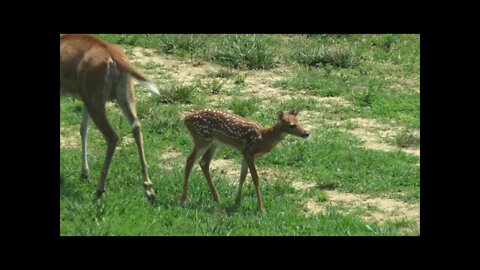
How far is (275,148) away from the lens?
11992 millimetres

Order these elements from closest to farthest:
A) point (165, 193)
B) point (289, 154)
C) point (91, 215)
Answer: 1. point (91, 215)
2. point (165, 193)
3. point (289, 154)

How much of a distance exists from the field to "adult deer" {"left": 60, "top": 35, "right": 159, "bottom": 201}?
0.53 meters

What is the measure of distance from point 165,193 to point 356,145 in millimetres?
3411

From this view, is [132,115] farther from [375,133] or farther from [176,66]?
[176,66]

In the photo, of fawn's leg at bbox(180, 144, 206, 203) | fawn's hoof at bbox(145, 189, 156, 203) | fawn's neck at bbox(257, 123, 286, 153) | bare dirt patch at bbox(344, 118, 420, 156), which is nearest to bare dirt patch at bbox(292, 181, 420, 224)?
fawn's neck at bbox(257, 123, 286, 153)

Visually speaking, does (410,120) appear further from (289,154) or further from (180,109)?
(180,109)

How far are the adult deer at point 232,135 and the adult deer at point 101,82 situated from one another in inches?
25.0

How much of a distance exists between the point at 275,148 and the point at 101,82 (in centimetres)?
310

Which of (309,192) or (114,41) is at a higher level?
(114,41)

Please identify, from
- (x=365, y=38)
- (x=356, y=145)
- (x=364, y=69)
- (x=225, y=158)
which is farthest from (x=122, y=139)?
(x=365, y=38)

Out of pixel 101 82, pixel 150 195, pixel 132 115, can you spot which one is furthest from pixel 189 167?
pixel 101 82

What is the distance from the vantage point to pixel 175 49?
1636 centimetres

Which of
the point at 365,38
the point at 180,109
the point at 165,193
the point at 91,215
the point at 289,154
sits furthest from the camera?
the point at 365,38

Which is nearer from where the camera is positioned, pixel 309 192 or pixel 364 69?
pixel 309 192
